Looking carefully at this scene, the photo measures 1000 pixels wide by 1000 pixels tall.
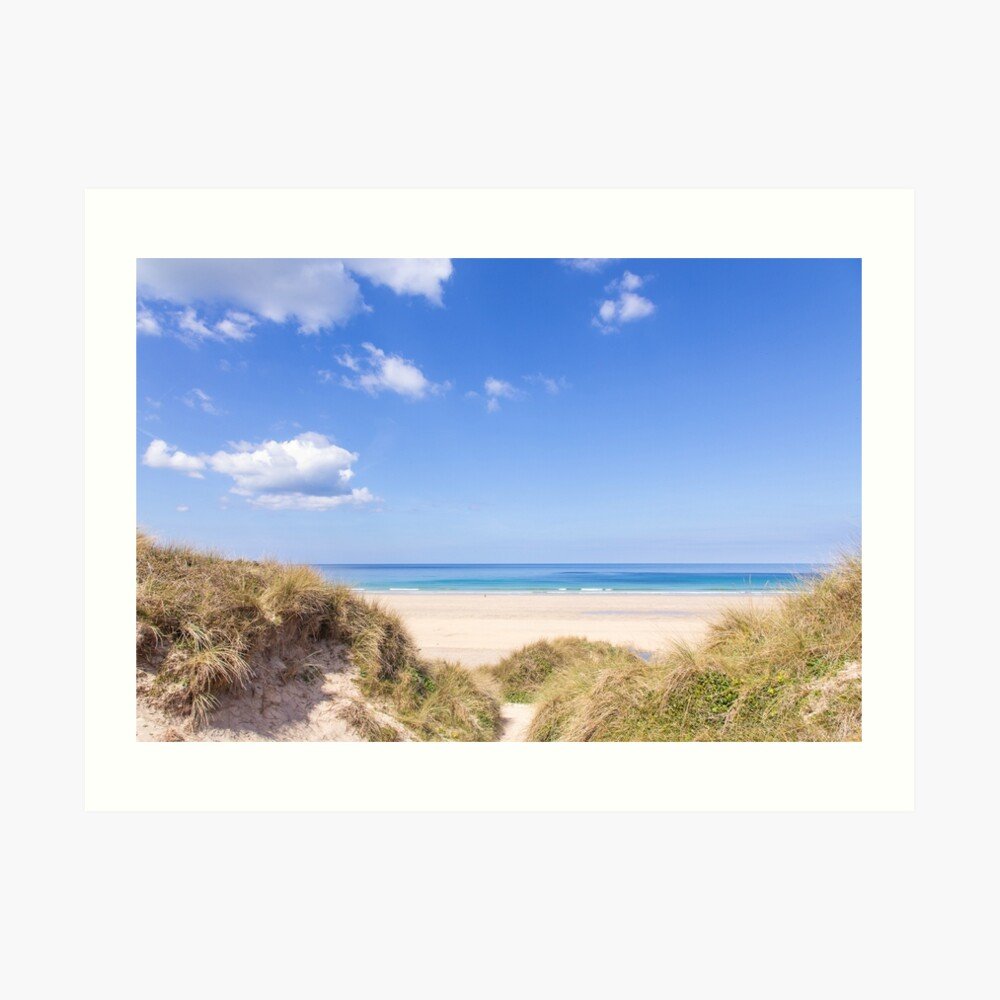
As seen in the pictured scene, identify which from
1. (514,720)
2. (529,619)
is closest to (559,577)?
(529,619)

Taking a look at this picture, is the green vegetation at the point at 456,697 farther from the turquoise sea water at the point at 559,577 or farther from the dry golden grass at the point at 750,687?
the turquoise sea water at the point at 559,577

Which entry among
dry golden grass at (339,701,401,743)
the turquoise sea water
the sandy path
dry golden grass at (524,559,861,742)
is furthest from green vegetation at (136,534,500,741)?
the turquoise sea water

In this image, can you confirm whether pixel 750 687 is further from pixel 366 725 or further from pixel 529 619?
pixel 529 619

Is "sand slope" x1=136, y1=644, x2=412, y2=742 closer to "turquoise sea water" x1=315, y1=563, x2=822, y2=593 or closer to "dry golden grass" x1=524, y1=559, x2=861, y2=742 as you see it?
"dry golden grass" x1=524, y1=559, x2=861, y2=742

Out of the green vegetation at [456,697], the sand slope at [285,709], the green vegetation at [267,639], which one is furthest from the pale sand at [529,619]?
the sand slope at [285,709]

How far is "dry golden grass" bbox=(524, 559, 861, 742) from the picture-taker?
9.27 ft

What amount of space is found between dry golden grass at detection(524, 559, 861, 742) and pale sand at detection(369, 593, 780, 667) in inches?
130

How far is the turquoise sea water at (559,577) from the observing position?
21.9 meters

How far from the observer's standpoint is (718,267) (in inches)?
137
